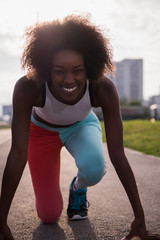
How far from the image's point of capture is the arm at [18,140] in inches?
85.5

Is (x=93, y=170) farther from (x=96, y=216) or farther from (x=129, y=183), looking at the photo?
A: (x=96, y=216)

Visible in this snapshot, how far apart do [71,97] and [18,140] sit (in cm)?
53

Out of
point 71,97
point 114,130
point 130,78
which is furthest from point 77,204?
point 130,78

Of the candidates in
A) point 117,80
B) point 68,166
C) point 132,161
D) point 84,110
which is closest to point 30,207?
point 84,110

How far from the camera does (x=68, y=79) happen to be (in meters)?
2.15

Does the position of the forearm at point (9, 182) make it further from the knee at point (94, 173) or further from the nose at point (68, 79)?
the nose at point (68, 79)

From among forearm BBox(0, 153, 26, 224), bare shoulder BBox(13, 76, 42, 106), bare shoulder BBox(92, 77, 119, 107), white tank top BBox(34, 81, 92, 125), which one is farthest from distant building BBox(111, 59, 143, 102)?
forearm BBox(0, 153, 26, 224)

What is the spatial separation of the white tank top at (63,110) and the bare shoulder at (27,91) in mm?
80

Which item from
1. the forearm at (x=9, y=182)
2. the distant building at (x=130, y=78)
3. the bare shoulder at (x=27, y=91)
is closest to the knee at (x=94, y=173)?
the forearm at (x=9, y=182)

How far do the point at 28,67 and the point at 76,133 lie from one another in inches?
30.0

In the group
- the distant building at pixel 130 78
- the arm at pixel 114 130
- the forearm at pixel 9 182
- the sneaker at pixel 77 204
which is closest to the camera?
the forearm at pixel 9 182

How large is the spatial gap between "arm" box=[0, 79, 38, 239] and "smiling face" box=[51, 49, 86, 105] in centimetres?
26

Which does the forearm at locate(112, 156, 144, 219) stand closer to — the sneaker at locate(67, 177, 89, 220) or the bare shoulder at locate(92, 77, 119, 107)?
the bare shoulder at locate(92, 77, 119, 107)

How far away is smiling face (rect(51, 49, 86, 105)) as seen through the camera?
2.16m
